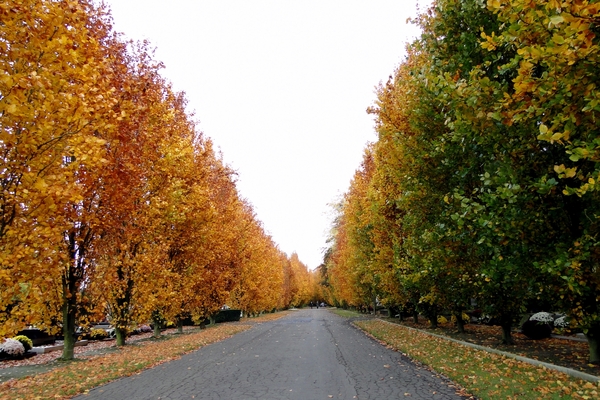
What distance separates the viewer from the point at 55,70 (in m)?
7.25

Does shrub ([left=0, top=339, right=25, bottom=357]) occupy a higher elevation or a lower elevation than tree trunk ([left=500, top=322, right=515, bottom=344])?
higher

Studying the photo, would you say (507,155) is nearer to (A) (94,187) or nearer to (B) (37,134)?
(B) (37,134)

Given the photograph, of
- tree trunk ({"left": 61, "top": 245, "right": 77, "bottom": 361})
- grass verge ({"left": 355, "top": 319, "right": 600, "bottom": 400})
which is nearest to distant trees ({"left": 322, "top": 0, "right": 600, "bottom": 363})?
grass verge ({"left": 355, "top": 319, "right": 600, "bottom": 400})

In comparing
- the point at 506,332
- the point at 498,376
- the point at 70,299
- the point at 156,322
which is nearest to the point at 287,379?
the point at 498,376

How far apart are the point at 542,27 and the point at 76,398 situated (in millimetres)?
9488

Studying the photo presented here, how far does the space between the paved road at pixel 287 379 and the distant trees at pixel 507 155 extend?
2.78m

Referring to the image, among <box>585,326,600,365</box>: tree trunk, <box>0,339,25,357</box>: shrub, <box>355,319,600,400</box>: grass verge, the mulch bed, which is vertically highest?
<box>0,339,25,357</box>: shrub

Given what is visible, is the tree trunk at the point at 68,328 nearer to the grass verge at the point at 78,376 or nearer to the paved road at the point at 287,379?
the grass verge at the point at 78,376

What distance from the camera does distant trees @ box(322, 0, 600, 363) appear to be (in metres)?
4.79

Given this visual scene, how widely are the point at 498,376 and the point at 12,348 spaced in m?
15.2

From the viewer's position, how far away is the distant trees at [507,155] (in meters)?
4.79

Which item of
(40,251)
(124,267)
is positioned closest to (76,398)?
(40,251)

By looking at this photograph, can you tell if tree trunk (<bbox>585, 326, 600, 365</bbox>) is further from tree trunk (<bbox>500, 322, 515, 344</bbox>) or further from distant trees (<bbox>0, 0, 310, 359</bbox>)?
distant trees (<bbox>0, 0, 310, 359</bbox>)

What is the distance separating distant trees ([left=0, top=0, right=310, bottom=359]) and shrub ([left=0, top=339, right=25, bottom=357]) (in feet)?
5.59
